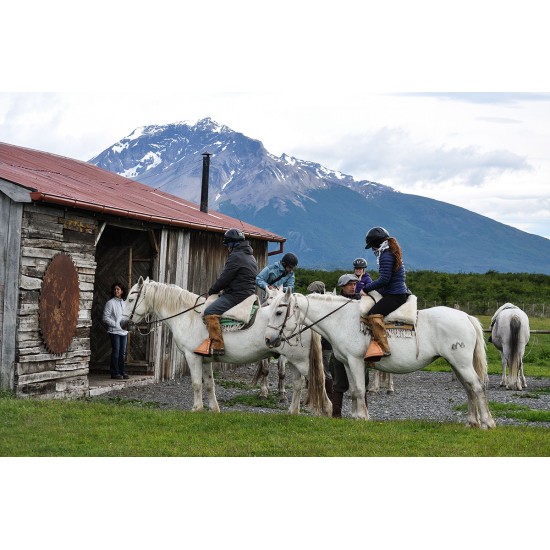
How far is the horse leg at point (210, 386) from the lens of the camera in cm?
1197

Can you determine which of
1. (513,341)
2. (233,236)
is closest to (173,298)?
(233,236)

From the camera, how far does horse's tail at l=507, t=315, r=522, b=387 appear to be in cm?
1822

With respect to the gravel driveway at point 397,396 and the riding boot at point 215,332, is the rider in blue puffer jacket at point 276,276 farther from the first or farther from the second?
the gravel driveway at point 397,396

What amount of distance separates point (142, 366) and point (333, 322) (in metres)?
7.38

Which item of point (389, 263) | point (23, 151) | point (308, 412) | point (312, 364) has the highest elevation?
point (23, 151)

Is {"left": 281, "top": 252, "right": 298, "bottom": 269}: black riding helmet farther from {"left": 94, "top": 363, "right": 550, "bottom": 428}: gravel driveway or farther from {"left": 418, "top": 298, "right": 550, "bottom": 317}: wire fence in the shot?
{"left": 418, "top": 298, "right": 550, "bottom": 317}: wire fence

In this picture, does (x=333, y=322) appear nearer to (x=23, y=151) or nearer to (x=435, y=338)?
(x=435, y=338)

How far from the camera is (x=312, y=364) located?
465 inches

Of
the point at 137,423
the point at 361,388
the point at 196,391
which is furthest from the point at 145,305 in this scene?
the point at 361,388

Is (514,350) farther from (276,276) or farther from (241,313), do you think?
(241,313)

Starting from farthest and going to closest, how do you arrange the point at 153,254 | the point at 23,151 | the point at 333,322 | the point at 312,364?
1. the point at 23,151
2. the point at 153,254
3. the point at 312,364
4. the point at 333,322

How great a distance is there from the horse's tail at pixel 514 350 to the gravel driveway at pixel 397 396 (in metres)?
0.44

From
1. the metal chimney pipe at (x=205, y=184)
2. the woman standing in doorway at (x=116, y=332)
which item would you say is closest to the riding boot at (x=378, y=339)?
the woman standing in doorway at (x=116, y=332)

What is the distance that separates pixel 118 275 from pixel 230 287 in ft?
21.0
